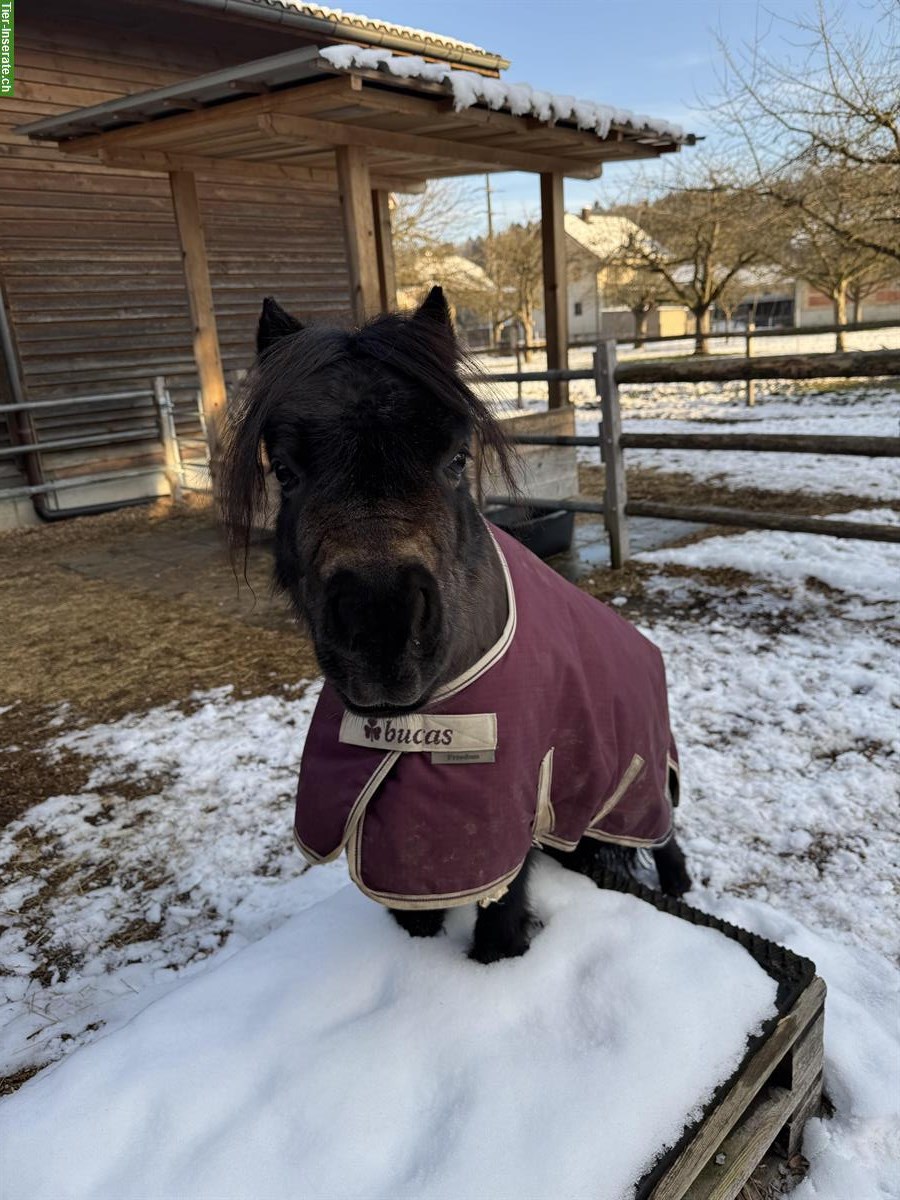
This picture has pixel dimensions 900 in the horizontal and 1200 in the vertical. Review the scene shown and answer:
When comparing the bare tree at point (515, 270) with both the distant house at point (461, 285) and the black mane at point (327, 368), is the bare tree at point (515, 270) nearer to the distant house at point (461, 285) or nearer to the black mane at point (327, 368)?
the distant house at point (461, 285)

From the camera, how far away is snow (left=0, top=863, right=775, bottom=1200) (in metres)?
1.34

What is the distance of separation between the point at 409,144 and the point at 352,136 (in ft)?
1.76

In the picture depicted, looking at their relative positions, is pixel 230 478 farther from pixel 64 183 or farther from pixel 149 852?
pixel 64 183

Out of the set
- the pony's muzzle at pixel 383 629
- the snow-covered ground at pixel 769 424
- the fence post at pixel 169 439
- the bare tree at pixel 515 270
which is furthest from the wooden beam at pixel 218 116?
the bare tree at pixel 515 270

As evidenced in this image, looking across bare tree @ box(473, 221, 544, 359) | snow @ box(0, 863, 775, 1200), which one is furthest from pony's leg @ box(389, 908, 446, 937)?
bare tree @ box(473, 221, 544, 359)

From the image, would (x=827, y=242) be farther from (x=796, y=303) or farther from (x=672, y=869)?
(x=796, y=303)

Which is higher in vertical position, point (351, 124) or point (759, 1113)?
point (351, 124)

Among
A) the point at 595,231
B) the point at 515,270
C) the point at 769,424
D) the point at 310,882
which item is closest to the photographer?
the point at 310,882

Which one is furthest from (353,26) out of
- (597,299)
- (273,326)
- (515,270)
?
(597,299)

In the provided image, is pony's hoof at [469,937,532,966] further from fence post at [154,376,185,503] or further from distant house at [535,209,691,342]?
distant house at [535,209,691,342]

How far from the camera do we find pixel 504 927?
1.73 meters

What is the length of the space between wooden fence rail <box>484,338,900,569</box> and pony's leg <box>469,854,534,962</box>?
3108 millimetres

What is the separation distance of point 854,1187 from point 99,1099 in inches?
58.1

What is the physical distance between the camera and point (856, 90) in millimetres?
11031
